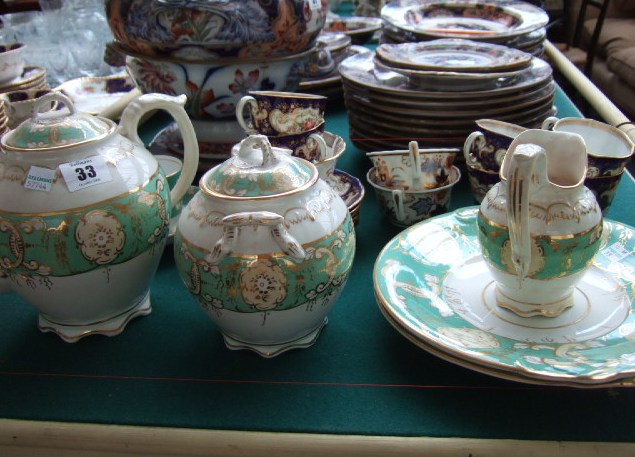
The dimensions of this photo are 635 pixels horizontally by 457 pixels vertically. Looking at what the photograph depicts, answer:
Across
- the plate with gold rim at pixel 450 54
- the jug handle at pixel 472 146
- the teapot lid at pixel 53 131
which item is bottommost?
the jug handle at pixel 472 146

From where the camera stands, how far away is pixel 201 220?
57cm

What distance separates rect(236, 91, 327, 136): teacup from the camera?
2.96 feet

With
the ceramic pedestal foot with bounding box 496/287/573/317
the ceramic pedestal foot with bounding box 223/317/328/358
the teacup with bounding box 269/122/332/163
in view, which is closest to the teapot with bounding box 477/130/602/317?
the ceramic pedestal foot with bounding box 496/287/573/317

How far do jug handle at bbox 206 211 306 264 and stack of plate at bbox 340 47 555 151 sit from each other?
53 centimetres

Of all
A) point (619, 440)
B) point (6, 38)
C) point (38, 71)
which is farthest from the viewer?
point (6, 38)

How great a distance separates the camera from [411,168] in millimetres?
917

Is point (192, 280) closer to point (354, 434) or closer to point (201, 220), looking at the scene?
point (201, 220)

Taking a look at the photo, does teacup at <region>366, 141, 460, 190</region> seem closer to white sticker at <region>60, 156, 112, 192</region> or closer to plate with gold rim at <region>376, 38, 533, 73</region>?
plate with gold rim at <region>376, 38, 533, 73</region>

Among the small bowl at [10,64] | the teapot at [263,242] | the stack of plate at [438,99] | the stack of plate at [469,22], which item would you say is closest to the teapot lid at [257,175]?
the teapot at [263,242]

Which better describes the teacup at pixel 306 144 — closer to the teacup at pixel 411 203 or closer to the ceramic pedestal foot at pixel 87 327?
the teacup at pixel 411 203

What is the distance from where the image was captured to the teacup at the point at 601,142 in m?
0.81

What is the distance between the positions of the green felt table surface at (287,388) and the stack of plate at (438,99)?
39cm

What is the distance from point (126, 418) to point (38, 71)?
3.60 feet

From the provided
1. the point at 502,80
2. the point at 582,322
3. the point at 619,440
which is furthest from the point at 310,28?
the point at 619,440
